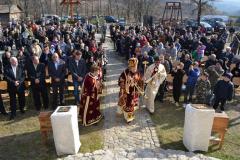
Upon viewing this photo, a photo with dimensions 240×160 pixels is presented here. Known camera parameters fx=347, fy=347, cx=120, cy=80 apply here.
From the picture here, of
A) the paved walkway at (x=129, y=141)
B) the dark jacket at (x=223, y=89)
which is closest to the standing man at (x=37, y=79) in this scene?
the paved walkway at (x=129, y=141)

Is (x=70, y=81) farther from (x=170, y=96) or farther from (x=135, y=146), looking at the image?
(x=135, y=146)

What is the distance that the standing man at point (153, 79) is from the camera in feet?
33.7

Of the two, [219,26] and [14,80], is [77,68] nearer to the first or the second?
[14,80]

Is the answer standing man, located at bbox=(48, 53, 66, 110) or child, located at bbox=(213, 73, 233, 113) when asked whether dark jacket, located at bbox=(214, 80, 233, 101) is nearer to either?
child, located at bbox=(213, 73, 233, 113)

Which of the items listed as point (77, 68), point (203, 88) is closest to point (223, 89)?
point (203, 88)

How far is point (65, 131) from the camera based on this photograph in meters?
7.63

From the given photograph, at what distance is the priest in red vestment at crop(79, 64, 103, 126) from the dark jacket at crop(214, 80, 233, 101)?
365 centimetres

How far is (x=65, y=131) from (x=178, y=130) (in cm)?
318

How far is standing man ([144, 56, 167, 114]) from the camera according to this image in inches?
404

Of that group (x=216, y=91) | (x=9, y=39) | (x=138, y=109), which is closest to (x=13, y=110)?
(x=138, y=109)

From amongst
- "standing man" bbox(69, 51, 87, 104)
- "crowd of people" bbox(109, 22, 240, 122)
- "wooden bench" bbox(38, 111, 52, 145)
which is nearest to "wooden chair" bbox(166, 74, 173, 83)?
"crowd of people" bbox(109, 22, 240, 122)

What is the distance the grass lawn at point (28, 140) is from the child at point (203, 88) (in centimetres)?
298

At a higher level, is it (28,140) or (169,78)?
(169,78)

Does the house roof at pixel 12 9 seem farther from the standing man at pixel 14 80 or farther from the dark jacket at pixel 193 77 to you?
the dark jacket at pixel 193 77
